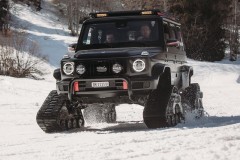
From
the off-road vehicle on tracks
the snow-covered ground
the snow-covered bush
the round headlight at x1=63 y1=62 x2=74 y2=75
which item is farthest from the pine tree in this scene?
the round headlight at x1=63 y1=62 x2=74 y2=75

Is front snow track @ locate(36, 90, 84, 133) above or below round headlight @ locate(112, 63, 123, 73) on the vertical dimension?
below

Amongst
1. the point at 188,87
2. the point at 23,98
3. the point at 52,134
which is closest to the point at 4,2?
the point at 23,98

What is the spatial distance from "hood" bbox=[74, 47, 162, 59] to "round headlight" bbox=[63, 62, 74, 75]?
0.21m

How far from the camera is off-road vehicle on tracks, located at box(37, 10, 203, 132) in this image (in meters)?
8.65

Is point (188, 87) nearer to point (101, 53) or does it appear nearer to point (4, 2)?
point (101, 53)

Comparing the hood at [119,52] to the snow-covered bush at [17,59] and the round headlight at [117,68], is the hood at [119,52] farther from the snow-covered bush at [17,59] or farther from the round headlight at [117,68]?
the snow-covered bush at [17,59]

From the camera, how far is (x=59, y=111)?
914 centimetres

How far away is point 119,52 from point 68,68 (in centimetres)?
87

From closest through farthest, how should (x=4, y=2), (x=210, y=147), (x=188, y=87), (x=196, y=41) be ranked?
(x=210, y=147), (x=188, y=87), (x=4, y=2), (x=196, y=41)

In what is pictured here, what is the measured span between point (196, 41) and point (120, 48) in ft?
81.6

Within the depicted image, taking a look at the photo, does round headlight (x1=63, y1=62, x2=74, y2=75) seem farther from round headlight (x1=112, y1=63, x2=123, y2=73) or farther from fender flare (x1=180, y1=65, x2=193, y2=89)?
fender flare (x1=180, y1=65, x2=193, y2=89)

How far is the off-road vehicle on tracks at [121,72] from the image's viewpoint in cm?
865

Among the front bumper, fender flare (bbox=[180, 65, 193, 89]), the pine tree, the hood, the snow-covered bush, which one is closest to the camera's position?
the front bumper

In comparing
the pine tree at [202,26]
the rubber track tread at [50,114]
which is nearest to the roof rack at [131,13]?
the rubber track tread at [50,114]
